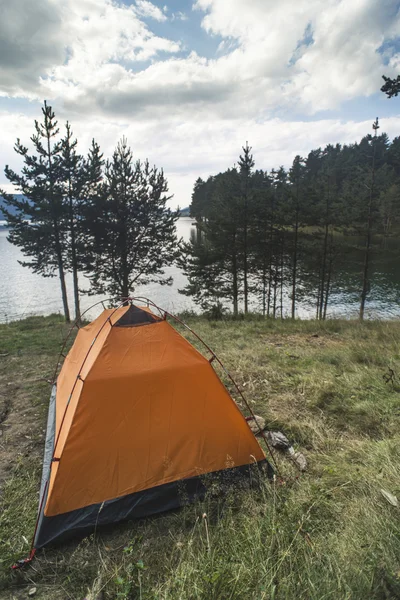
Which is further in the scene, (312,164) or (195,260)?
(312,164)

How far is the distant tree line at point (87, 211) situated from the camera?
1680 centimetres

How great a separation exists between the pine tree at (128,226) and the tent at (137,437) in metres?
→ 14.6

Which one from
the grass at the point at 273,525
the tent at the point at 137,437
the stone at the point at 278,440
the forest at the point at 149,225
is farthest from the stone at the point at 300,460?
the forest at the point at 149,225

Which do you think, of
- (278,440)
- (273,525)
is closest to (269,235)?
(278,440)

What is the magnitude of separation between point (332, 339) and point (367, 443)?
710cm

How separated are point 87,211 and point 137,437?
16.3 meters

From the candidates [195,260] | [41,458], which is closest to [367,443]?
[41,458]

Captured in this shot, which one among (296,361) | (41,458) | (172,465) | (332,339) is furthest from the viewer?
(332,339)

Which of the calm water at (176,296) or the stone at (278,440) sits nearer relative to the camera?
the stone at (278,440)

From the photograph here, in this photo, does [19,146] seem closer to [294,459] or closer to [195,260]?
[195,260]

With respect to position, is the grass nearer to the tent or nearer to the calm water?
the tent

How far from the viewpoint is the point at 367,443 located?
3.97 m

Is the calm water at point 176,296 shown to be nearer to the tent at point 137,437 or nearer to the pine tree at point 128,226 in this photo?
the pine tree at point 128,226

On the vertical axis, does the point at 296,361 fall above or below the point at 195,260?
below
